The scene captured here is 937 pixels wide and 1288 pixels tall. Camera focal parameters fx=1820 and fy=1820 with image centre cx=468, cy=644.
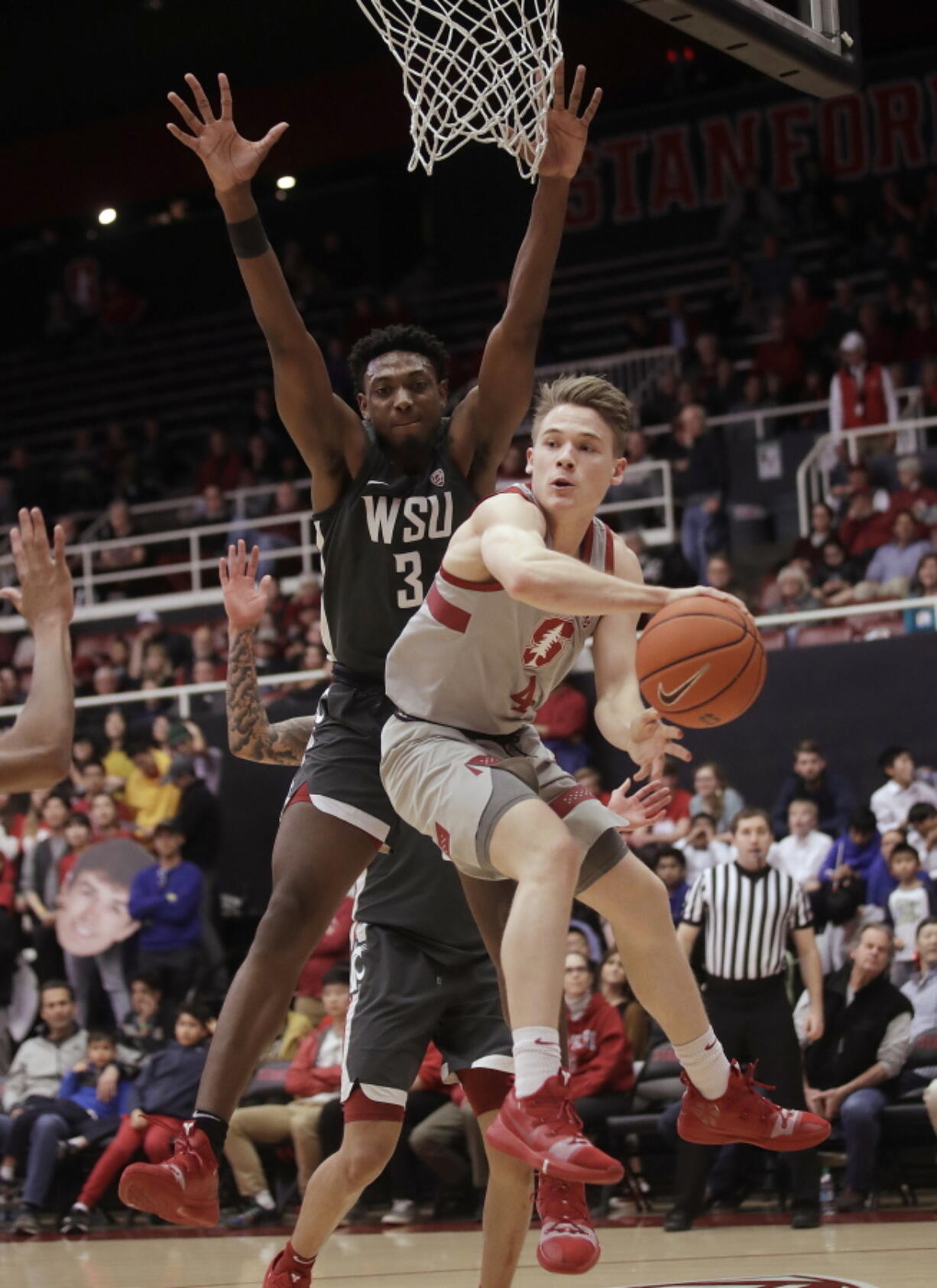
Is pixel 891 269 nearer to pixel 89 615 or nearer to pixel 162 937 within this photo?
pixel 89 615

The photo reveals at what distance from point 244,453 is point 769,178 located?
6579mm

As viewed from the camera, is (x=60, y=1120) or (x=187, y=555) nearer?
(x=60, y=1120)

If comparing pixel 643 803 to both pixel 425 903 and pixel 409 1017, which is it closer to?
pixel 425 903

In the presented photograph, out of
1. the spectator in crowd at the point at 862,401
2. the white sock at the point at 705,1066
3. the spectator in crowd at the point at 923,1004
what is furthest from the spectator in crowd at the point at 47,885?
the white sock at the point at 705,1066

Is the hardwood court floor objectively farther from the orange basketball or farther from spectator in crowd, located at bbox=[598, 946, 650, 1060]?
the orange basketball

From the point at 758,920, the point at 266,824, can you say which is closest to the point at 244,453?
the point at 266,824

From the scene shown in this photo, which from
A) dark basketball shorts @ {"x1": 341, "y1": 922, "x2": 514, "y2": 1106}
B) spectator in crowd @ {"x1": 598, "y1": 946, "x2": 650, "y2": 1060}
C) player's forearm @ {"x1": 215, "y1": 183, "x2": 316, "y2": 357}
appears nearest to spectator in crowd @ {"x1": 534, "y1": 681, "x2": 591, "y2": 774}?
spectator in crowd @ {"x1": 598, "y1": 946, "x2": 650, "y2": 1060}

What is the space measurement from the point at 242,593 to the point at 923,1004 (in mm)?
4937

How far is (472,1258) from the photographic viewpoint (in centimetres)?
789

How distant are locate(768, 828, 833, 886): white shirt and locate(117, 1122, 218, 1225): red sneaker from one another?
600 cm

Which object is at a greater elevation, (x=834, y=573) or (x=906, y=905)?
(x=834, y=573)

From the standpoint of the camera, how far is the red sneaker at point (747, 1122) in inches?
198

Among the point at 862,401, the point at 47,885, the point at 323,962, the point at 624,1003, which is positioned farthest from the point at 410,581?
the point at 862,401

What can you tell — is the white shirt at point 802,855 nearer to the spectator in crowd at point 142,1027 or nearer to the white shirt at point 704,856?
the white shirt at point 704,856
